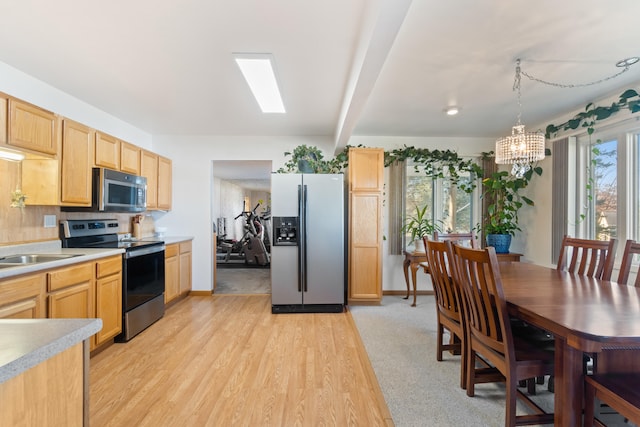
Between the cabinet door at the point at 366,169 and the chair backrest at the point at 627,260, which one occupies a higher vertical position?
the cabinet door at the point at 366,169

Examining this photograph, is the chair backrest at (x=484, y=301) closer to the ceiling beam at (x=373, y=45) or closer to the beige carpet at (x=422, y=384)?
the beige carpet at (x=422, y=384)

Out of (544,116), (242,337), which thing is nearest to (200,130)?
(242,337)

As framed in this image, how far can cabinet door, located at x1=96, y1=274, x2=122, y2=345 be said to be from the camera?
2.46 meters

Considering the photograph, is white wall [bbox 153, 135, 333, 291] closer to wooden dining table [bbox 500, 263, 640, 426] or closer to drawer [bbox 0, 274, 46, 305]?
drawer [bbox 0, 274, 46, 305]

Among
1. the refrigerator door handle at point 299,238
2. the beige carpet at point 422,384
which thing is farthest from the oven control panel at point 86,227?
the beige carpet at point 422,384

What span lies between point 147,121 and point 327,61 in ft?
9.06

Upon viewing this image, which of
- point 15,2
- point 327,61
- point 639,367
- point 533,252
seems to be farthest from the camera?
point 533,252

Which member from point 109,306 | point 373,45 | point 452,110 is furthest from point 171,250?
point 452,110

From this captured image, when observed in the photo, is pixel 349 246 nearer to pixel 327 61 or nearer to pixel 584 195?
pixel 327 61

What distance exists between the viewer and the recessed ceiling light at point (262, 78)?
224 centimetres

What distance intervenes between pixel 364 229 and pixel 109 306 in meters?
2.83

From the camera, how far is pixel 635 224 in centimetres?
288

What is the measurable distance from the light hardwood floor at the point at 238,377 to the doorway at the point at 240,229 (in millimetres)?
1669

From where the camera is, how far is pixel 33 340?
0.70m
